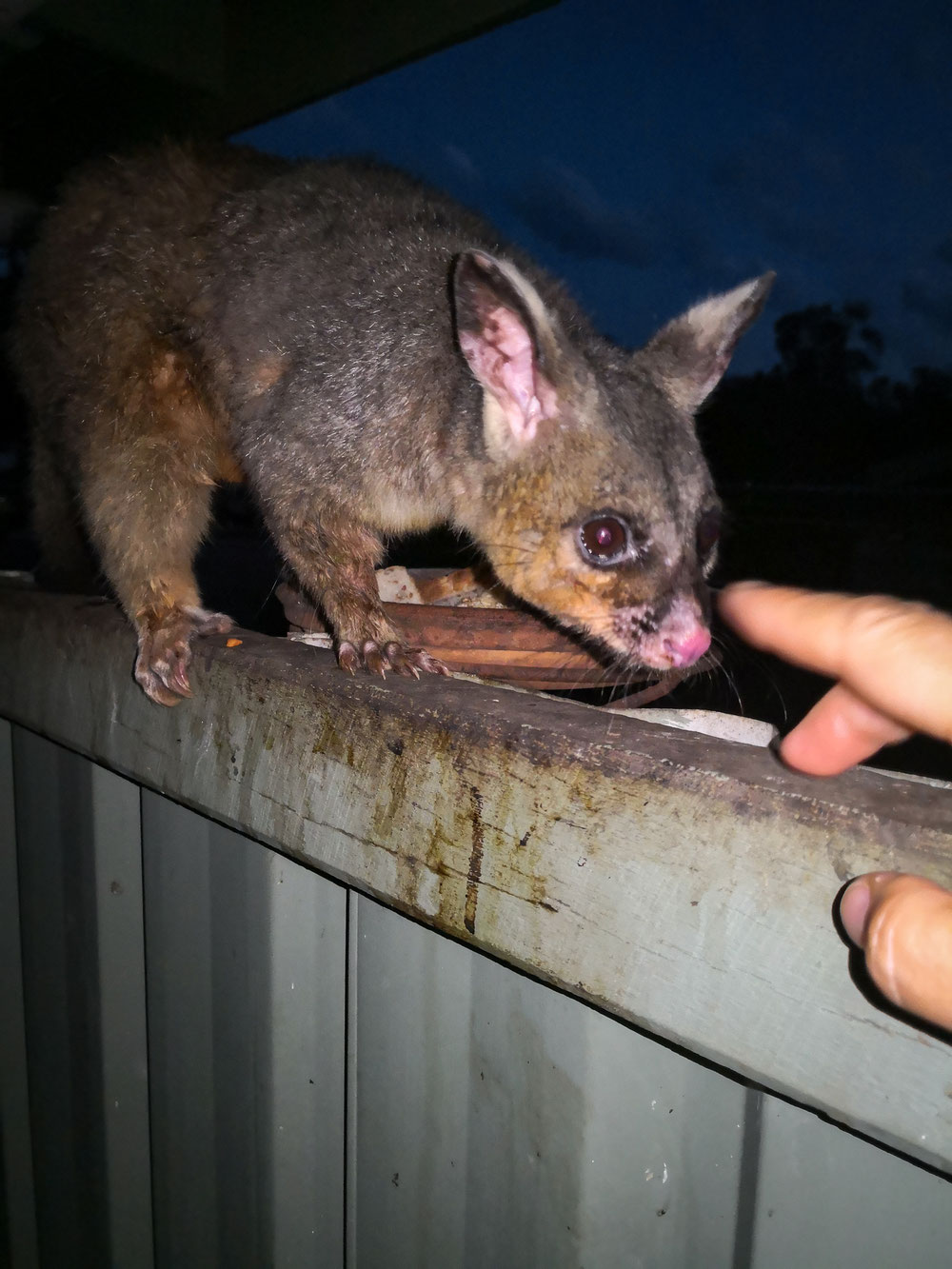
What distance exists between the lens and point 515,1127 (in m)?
1.33

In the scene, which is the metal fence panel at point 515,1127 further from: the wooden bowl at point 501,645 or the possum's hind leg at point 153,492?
the possum's hind leg at point 153,492

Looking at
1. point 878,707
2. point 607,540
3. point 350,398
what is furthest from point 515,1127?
point 350,398

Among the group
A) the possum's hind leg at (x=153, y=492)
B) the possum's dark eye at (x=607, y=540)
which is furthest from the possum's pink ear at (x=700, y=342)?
the possum's hind leg at (x=153, y=492)

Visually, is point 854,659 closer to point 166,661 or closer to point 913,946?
point 913,946

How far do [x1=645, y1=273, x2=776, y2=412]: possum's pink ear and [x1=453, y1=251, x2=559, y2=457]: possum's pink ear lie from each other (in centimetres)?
45

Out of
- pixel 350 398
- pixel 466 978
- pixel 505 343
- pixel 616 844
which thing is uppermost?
pixel 505 343

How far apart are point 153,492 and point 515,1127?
2.10m

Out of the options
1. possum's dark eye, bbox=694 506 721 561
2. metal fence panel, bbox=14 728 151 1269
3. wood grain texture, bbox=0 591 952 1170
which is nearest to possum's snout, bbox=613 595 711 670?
possum's dark eye, bbox=694 506 721 561

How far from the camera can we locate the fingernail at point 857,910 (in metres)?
0.82

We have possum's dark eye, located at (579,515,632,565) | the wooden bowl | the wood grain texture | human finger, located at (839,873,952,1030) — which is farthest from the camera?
possum's dark eye, located at (579,515,632,565)

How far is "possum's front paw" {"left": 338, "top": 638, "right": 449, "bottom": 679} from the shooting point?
1937 mm

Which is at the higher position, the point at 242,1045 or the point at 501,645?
the point at 501,645

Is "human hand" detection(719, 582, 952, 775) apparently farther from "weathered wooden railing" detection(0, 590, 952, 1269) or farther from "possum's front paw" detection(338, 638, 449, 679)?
"possum's front paw" detection(338, 638, 449, 679)

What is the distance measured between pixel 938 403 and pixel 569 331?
941 inches
